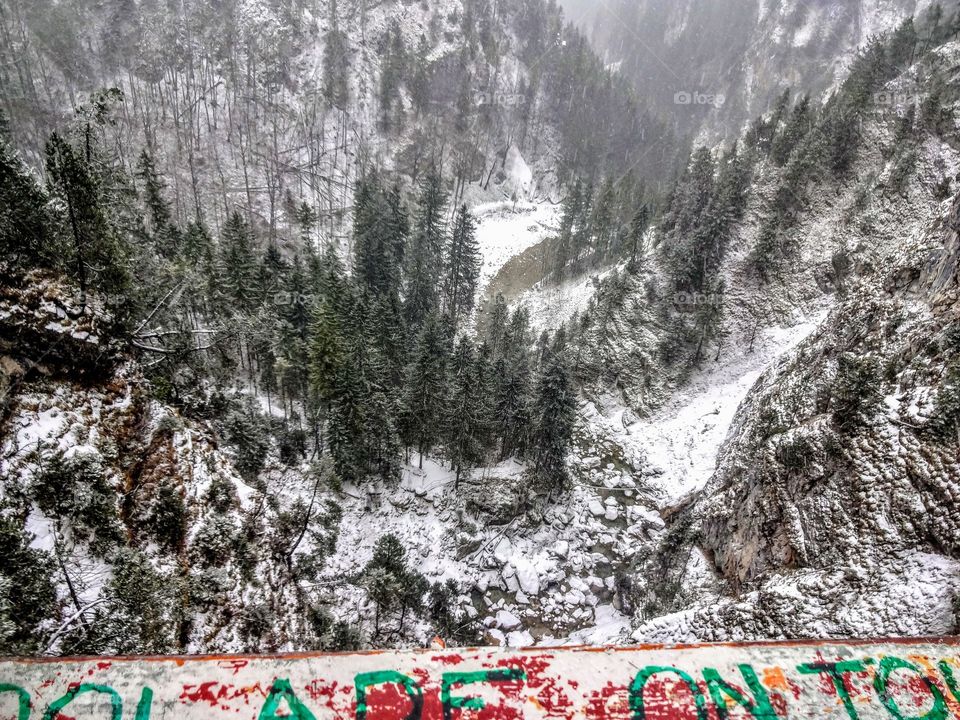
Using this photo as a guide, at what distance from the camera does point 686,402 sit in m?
38.9

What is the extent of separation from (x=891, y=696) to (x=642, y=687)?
142cm

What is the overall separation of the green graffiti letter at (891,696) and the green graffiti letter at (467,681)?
6.77ft

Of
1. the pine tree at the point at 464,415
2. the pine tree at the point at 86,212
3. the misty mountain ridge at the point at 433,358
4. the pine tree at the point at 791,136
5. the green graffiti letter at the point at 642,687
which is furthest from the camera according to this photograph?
the pine tree at the point at 791,136

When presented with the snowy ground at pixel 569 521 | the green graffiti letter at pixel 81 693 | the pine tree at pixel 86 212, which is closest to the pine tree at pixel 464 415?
the snowy ground at pixel 569 521

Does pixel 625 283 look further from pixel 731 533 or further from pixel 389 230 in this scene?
pixel 731 533

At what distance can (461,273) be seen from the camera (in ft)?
168

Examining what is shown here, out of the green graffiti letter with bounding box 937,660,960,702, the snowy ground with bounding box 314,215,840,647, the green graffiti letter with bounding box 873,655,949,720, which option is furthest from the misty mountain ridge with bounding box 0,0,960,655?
the green graffiti letter with bounding box 873,655,949,720

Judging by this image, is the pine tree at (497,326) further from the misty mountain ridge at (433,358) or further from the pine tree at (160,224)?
the pine tree at (160,224)

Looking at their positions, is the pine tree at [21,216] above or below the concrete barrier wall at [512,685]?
above

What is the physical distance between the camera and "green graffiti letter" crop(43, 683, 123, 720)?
7.64 ft

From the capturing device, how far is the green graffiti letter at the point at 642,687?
99.0 inches

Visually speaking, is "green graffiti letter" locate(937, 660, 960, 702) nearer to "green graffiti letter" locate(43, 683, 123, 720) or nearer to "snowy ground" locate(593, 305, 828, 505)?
"green graffiti letter" locate(43, 683, 123, 720)

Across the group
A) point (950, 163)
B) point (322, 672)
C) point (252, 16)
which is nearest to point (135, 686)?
point (322, 672)

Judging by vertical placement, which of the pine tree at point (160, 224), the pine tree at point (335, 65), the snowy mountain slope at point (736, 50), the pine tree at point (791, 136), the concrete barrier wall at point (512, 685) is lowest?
the concrete barrier wall at point (512, 685)
